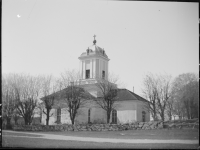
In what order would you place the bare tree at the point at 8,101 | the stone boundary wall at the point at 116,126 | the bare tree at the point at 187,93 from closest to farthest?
1. the stone boundary wall at the point at 116,126
2. the bare tree at the point at 187,93
3. the bare tree at the point at 8,101

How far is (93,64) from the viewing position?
35.0 m

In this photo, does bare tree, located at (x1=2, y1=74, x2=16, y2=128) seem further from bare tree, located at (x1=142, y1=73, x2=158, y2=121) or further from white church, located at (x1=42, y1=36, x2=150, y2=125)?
bare tree, located at (x1=142, y1=73, x2=158, y2=121)

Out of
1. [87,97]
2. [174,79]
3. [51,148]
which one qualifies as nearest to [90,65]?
[87,97]

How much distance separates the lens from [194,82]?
22562 mm

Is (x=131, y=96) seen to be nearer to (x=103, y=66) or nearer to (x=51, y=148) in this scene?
(x=103, y=66)

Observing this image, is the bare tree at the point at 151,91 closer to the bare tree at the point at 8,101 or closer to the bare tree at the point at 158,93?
the bare tree at the point at 158,93

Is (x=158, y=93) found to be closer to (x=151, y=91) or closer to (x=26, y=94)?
(x=151, y=91)

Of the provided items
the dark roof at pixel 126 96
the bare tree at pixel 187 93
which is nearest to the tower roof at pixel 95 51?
the dark roof at pixel 126 96

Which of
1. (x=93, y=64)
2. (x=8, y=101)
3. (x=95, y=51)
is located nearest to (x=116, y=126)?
(x=8, y=101)

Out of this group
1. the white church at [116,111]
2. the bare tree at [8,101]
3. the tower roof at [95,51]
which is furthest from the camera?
the tower roof at [95,51]

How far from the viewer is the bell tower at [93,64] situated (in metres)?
34.2

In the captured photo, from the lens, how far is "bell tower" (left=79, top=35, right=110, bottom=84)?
34250 millimetres

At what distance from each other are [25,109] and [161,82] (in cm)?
1630

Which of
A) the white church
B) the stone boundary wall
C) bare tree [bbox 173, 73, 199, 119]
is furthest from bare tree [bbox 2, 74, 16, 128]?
bare tree [bbox 173, 73, 199, 119]
